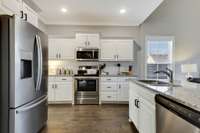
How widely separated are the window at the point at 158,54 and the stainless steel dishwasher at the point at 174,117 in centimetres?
435

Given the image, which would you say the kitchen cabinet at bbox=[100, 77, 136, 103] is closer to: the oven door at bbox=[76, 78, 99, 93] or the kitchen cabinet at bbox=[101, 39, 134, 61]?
the oven door at bbox=[76, 78, 99, 93]

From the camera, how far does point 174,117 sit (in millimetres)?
1623

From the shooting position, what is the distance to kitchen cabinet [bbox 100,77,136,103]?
5602 mm

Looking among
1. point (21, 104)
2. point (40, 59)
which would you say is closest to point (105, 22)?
point (40, 59)

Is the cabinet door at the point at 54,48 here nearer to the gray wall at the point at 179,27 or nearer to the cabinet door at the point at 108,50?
the cabinet door at the point at 108,50

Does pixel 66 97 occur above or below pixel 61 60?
below

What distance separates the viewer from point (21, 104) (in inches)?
90.8

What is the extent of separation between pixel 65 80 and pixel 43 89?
226cm

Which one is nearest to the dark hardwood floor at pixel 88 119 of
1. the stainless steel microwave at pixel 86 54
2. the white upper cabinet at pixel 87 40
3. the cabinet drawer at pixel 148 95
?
the cabinet drawer at pixel 148 95

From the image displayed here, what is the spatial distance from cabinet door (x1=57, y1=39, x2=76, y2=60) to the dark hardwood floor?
1613 millimetres

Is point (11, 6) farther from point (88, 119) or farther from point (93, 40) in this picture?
point (93, 40)

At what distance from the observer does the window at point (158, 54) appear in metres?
6.18

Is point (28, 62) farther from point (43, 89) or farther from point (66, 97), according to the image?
point (66, 97)

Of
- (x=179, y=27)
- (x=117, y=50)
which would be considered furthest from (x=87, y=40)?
(x=179, y=27)
